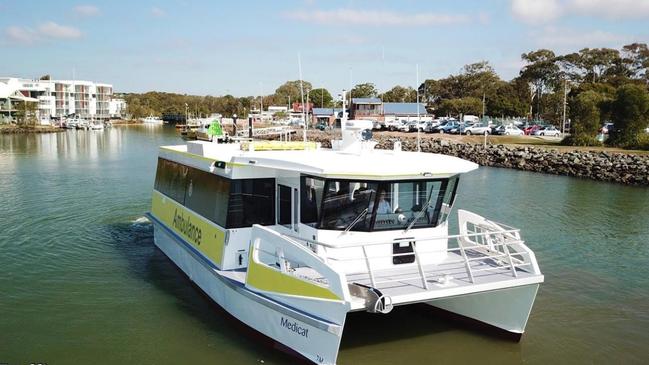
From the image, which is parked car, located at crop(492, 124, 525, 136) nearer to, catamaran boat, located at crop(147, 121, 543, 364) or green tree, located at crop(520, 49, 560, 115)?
green tree, located at crop(520, 49, 560, 115)

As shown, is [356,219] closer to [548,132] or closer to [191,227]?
[191,227]

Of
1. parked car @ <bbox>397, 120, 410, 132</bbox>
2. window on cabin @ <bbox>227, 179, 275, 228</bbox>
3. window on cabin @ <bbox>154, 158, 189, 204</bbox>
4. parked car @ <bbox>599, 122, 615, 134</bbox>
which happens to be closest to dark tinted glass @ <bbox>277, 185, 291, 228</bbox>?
window on cabin @ <bbox>227, 179, 275, 228</bbox>

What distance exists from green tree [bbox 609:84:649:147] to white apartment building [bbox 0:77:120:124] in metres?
107

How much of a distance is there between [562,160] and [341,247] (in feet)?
110

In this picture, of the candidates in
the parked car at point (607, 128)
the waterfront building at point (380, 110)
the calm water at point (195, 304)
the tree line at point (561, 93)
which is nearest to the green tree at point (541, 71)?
the tree line at point (561, 93)

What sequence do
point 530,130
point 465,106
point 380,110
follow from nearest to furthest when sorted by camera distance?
point 530,130 → point 380,110 → point 465,106

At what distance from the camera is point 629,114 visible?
4191 cm

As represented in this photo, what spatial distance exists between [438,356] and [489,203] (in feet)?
53.3

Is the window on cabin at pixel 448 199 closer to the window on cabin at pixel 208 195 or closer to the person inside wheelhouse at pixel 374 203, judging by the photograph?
the person inside wheelhouse at pixel 374 203

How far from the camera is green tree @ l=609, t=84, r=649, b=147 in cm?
4088

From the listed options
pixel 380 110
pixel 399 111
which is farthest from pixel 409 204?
pixel 399 111

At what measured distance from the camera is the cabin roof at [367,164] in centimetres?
883

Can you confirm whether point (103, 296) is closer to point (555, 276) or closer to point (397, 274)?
point (397, 274)

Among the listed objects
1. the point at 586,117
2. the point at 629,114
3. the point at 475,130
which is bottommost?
the point at 475,130
